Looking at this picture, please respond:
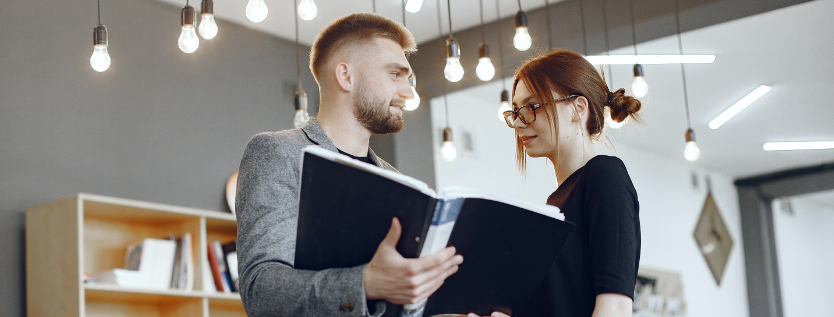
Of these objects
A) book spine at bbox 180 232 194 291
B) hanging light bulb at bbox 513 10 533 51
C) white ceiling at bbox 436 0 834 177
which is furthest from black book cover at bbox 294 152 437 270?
white ceiling at bbox 436 0 834 177

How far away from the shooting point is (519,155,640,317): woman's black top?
149cm

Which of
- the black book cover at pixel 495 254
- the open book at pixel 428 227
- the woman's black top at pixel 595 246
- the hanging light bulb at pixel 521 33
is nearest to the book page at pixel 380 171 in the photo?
the open book at pixel 428 227

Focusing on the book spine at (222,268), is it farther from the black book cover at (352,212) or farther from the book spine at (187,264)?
the black book cover at (352,212)

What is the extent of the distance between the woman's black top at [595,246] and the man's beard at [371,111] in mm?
429

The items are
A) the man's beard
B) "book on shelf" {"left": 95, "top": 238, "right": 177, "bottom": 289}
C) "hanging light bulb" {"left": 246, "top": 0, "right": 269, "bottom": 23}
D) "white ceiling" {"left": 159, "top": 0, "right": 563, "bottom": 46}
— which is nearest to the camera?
the man's beard

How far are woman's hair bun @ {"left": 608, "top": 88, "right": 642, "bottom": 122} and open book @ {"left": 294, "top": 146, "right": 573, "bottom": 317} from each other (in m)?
0.63

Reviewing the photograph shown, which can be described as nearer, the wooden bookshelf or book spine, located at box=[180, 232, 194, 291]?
the wooden bookshelf

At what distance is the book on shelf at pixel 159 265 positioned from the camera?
3361 millimetres

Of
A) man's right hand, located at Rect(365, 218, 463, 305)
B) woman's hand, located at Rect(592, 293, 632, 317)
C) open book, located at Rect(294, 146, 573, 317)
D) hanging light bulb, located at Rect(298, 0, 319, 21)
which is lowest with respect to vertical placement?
woman's hand, located at Rect(592, 293, 632, 317)

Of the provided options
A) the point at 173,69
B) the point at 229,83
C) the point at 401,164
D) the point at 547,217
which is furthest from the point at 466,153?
the point at 547,217

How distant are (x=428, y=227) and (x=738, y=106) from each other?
5.72 m

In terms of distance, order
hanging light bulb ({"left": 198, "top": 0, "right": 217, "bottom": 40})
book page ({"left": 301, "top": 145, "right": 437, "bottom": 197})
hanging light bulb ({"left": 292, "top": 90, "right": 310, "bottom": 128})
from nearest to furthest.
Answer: book page ({"left": 301, "top": 145, "right": 437, "bottom": 197}) → hanging light bulb ({"left": 198, "top": 0, "right": 217, "bottom": 40}) → hanging light bulb ({"left": 292, "top": 90, "right": 310, "bottom": 128})

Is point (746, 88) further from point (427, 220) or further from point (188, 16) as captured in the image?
point (427, 220)

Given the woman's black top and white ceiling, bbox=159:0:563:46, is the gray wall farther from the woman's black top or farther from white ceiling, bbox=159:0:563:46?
the woman's black top
